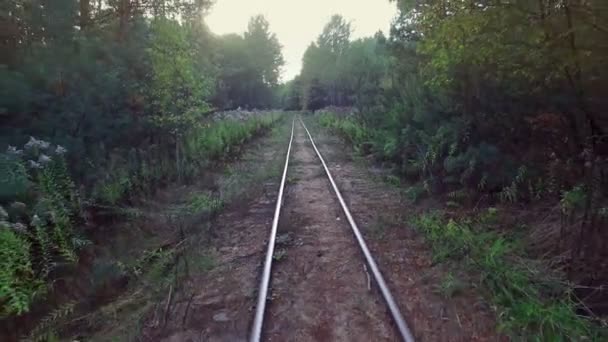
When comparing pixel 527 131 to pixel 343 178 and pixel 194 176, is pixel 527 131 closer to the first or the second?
pixel 343 178

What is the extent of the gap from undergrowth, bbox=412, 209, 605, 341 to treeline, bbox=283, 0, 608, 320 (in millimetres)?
305

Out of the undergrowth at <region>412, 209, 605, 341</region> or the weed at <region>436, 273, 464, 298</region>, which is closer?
the undergrowth at <region>412, 209, 605, 341</region>

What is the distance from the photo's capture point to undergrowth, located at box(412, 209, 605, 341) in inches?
142

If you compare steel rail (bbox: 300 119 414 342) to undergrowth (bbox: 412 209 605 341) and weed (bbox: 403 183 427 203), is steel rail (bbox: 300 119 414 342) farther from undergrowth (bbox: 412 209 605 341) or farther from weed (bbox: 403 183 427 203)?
weed (bbox: 403 183 427 203)

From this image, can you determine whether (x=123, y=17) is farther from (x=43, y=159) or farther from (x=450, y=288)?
(x=450, y=288)

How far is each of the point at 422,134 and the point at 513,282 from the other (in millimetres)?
5462

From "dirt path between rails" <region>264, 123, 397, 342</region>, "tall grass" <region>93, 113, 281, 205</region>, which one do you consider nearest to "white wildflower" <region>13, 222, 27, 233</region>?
"tall grass" <region>93, 113, 281, 205</region>

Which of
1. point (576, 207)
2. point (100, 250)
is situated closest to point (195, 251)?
point (100, 250)

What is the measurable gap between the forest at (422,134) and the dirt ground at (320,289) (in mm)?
536

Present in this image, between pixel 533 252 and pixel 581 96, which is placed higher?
pixel 581 96

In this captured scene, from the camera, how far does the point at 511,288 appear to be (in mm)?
4336

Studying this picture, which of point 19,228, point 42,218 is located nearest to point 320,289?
point 19,228

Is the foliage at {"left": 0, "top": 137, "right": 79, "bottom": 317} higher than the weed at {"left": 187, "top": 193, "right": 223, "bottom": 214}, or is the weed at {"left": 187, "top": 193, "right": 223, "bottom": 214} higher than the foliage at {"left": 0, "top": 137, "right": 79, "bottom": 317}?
the foliage at {"left": 0, "top": 137, "right": 79, "bottom": 317}

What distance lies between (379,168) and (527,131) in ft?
19.8
